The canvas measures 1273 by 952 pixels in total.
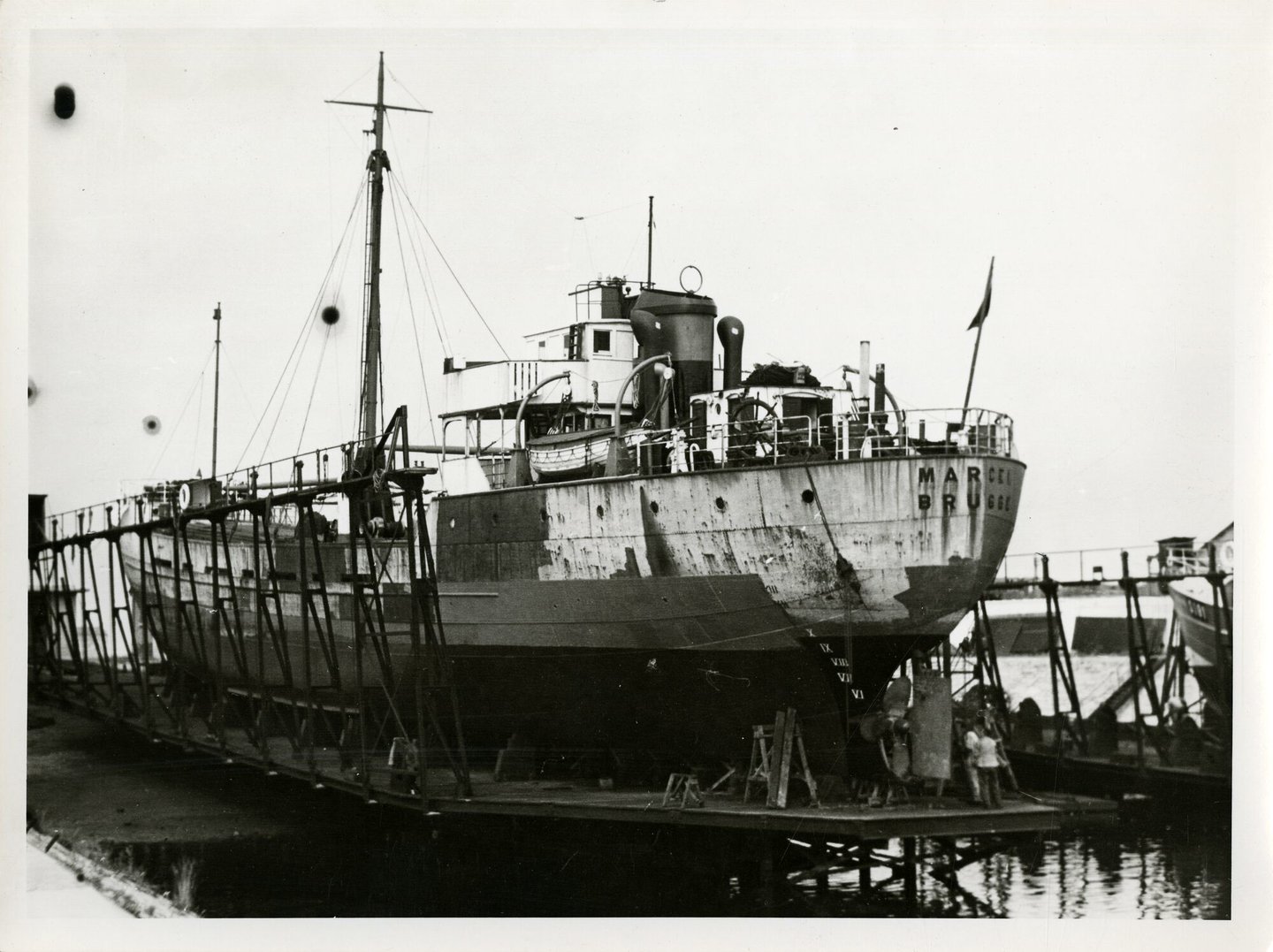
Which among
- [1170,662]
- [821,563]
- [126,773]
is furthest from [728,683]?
[1170,662]

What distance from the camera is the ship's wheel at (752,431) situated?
20703 mm

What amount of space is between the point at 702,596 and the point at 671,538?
1.04 m

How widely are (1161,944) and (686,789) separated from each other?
573 centimetres

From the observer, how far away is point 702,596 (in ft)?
68.5

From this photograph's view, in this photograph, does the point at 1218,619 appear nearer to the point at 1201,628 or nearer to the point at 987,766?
the point at 1201,628

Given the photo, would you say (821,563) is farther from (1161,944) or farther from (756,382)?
(1161,944)

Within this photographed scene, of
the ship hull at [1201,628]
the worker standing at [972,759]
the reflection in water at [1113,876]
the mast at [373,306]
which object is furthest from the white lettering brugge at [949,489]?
the mast at [373,306]

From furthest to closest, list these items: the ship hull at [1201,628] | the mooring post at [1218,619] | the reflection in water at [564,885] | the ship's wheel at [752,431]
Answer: the ship hull at [1201,628] < the mooring post at [1218,619] < the ship's wheel at [752,431] < the reflection in water at [564,885]

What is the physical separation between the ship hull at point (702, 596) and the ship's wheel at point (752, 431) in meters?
0.63

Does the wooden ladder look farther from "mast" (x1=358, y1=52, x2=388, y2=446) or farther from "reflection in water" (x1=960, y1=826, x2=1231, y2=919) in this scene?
"mast" (x1=358, y1=52, x2=388, y2=446)

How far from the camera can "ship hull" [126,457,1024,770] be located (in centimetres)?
1931

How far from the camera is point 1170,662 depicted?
30.2 meters

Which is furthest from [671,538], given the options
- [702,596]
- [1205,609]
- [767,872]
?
[1205,609]

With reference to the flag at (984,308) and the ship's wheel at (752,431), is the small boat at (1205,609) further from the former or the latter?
the ship's wheel at (752,431)
